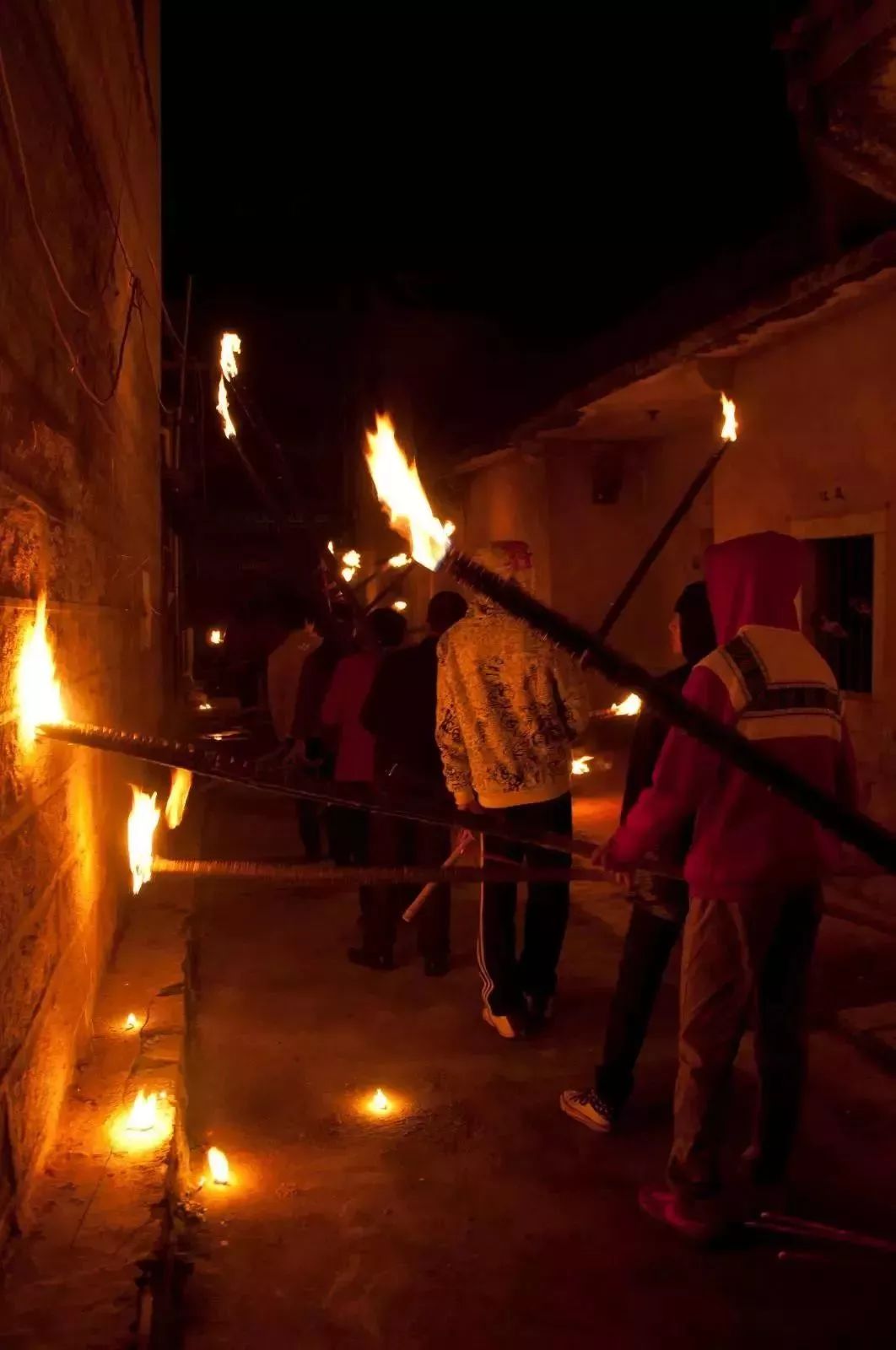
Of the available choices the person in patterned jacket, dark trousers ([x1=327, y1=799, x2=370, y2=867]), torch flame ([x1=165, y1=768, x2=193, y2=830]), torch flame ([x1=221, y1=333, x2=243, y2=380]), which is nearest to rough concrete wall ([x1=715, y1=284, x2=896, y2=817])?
the person in patterned jacket

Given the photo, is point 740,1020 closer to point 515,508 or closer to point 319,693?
point 319,693

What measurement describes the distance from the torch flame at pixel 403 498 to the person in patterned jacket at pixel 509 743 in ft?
6.53

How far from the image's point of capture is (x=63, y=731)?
2975 millimetres

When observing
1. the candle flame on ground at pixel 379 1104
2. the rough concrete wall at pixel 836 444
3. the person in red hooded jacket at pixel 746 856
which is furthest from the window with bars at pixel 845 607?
the candle flame on ground at pixel 379 1104

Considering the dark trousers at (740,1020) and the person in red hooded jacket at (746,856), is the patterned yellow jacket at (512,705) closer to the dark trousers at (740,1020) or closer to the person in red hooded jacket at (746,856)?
the person in red hooded jacket at (746,856)

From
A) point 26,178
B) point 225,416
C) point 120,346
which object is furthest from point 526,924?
point 225,416

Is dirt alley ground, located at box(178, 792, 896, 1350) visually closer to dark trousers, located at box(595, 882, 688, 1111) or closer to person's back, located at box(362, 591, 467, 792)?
dark trousers, located at box(595, 882, 688, 1111)

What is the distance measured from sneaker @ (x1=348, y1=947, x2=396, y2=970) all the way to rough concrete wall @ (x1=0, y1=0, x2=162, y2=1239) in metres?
1.47

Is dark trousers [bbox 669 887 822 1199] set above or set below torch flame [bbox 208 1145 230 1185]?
above

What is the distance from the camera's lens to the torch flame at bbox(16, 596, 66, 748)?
2936mm

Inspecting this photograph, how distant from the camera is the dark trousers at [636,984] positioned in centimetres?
401

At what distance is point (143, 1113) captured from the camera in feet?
12.0

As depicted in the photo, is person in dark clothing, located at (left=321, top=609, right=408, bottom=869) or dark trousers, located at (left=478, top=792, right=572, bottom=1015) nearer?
dark trousers, located at (left=478, top=792, right=572, bottom=1015)

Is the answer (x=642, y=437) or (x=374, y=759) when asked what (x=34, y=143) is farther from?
(x=642, y=437)
